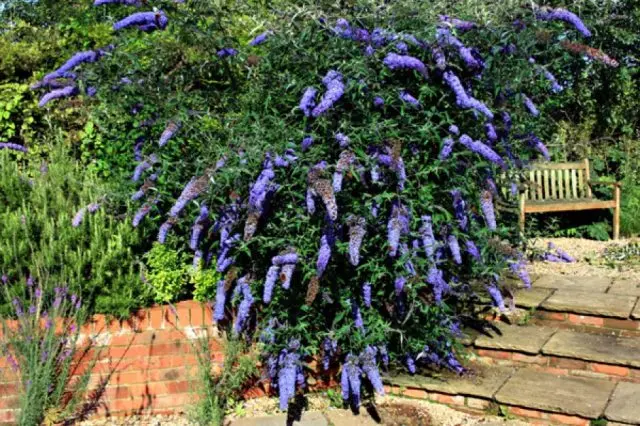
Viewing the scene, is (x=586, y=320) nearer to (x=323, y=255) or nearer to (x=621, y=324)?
(x=621, y=324)

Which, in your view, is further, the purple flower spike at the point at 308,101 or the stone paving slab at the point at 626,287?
the stone paving slab at the point at 626,287

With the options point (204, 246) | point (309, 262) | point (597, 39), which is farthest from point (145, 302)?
point (597, 39)

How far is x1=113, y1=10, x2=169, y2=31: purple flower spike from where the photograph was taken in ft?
13.0

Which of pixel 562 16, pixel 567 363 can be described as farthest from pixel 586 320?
pixel 562 16

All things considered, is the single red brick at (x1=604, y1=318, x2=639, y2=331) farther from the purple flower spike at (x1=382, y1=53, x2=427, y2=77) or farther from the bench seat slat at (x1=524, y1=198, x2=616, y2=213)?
the bench seat slat at (x1=524, y1=198, x2=616, y2=213)

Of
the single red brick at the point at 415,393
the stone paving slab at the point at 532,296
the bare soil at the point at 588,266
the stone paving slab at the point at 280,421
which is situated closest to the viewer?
the stone paving slab at the point at 280,421

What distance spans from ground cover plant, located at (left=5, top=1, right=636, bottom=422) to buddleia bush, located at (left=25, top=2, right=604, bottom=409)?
12 mm

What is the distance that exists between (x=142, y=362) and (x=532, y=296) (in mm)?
2730

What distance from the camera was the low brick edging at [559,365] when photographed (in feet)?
13.5

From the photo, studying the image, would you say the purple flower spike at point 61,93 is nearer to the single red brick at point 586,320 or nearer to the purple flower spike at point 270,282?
the purple flower spike at point 270,282

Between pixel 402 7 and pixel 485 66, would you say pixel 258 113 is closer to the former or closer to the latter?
pixel 402 7

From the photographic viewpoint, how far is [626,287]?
5309 mm

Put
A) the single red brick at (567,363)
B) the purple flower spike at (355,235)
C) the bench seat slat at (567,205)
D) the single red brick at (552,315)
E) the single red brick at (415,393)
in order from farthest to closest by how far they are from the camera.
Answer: the bench seat slat at (567,205)
the single red brick at (552,315)
the single red brick at (567,363)
the single red brick at (415,393)
the purple flower spike at (355,235)

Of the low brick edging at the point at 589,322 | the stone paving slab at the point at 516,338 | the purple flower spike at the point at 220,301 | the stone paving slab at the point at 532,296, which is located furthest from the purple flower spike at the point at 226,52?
the low brick edging at the point at 589,322
